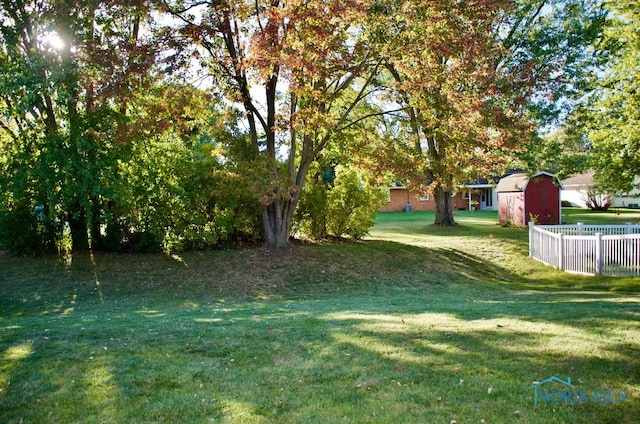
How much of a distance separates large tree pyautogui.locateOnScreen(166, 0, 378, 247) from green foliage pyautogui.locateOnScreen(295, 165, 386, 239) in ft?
4.10

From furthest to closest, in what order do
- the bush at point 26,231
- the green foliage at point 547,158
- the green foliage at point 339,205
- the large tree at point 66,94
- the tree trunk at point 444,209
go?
the tree trunk at point 444,209 < the green foliage at point 547,158 < the green foliage at point 339,205 < the bush at point 26,231 < the large tree at point 66,94

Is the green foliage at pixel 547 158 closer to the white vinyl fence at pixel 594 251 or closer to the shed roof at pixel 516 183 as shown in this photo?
the shed roof at pixel 516 183

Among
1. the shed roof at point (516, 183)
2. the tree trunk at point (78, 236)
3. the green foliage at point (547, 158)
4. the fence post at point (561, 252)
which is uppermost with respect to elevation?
the green foliage at point (547, 158)

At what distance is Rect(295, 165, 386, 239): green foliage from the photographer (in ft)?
61.0

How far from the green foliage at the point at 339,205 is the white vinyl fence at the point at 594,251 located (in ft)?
20.9

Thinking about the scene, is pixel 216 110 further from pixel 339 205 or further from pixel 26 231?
pixel 26 231

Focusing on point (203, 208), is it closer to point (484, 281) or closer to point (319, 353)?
point (484, 281)

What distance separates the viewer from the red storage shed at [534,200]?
27156mm

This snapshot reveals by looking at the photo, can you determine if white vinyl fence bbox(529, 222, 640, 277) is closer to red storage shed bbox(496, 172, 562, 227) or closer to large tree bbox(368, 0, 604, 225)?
large tree bbox(368, 0, 604, 225)

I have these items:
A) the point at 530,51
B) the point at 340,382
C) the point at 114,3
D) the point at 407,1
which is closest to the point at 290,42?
the point at 407,1

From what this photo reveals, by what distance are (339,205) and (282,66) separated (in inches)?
277

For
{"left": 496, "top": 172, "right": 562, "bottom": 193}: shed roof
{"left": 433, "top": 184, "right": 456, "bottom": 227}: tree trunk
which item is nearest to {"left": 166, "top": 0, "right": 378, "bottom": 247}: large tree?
{"left": 433, "top": 184, "right": 456, "bottom": 227}: tree trunk

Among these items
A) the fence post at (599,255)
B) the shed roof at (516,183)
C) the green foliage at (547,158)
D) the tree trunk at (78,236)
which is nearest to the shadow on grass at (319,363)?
the fence post at (599,255)

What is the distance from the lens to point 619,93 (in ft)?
54.6
